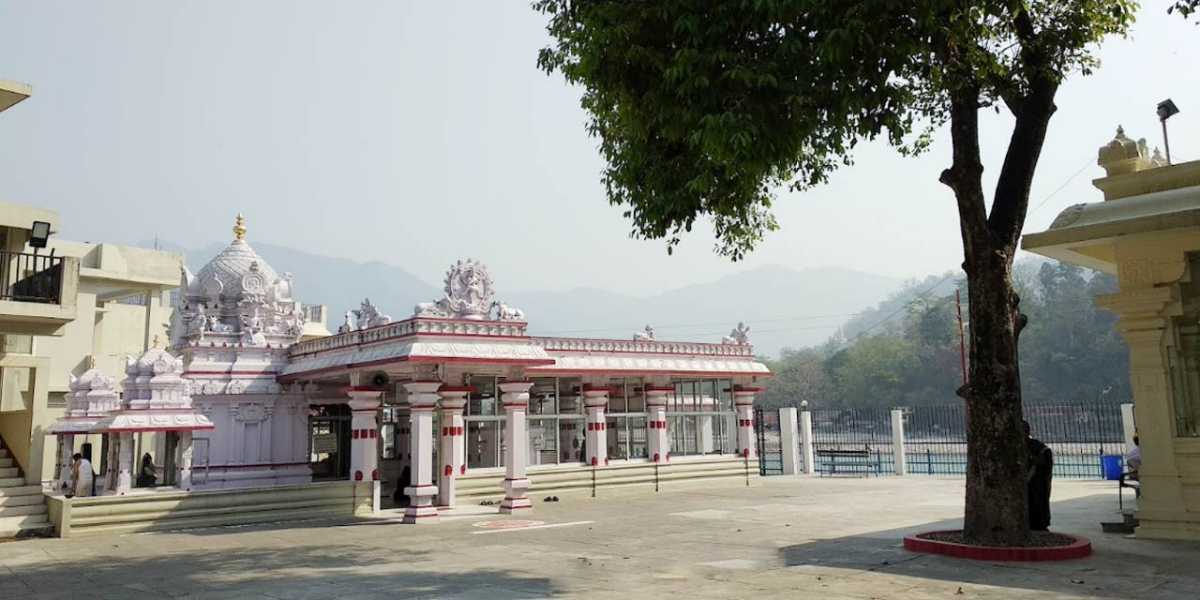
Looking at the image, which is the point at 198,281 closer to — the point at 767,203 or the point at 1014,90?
the point at 767,203

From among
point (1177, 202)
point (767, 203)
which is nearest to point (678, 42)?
point (767, 203)

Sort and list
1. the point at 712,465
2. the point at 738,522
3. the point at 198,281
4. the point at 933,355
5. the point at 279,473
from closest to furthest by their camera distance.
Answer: the point at 738,522
the point at 279,473
the point at 198,281
the point at 712,465
the point at 933,355

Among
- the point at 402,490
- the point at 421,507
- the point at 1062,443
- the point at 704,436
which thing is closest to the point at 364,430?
the point at 421,507

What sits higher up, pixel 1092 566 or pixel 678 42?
pixel 678 42

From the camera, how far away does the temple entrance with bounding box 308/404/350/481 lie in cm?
2212

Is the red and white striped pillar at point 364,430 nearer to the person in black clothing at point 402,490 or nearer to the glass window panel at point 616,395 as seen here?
the person in black clothing at point 402,490

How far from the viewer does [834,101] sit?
9664mm

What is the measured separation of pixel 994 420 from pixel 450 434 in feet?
36.6

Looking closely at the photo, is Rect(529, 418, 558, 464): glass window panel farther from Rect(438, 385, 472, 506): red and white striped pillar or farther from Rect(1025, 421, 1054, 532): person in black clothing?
Rect(1025, 421, 1054, 532): person in black clothing

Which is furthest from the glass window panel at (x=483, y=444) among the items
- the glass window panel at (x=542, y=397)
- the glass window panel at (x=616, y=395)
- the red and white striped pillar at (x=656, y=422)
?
the red and white striped pillar at (x=656, y=422)

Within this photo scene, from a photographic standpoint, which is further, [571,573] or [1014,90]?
[1014,90]

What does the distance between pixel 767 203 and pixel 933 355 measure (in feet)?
264

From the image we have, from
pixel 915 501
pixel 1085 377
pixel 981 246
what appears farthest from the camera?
pixel 1085 377

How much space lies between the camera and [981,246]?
35.9ft
